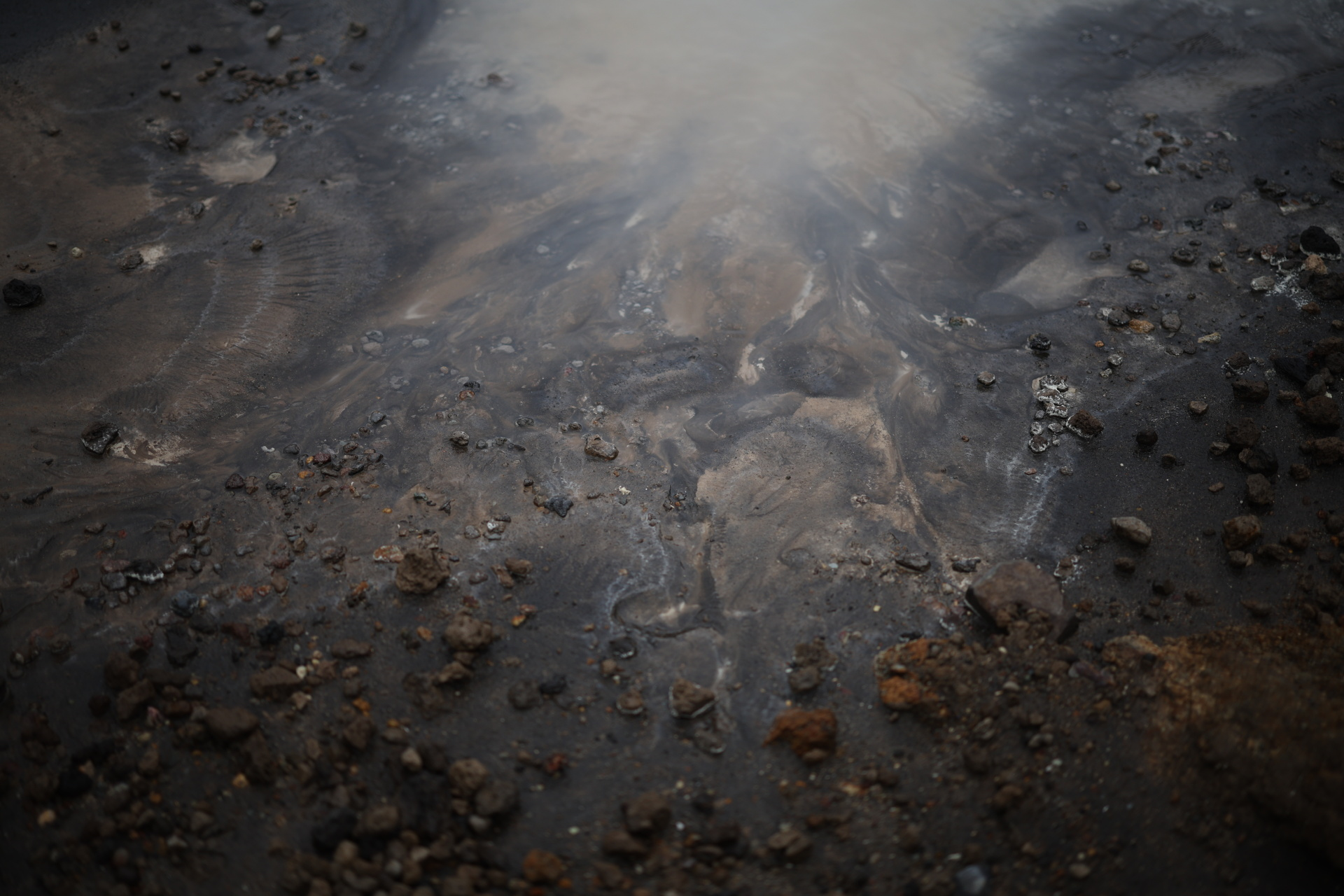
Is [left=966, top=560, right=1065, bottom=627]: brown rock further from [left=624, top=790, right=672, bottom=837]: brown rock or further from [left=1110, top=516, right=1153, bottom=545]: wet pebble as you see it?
[left=624, top=790, right=672, bottom=837]: brown rock

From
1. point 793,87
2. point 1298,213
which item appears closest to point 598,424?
point 793,87

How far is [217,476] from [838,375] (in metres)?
3.52

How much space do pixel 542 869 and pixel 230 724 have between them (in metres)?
1.41

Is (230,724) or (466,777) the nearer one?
(466,777)

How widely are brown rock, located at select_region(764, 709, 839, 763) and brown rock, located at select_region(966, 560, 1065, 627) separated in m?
0.93

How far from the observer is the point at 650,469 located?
4.23 meters

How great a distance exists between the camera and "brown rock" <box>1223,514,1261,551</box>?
3742mm

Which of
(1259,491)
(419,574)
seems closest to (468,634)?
(419,574)

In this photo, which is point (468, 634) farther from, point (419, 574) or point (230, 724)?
point (230, 724)

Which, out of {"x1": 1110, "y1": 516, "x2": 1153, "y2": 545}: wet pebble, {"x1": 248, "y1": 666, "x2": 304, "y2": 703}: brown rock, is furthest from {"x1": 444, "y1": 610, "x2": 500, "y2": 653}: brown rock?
{"x1": 1110, "y1": 516, "x2": 1153, "y2": 545}: wet pebble

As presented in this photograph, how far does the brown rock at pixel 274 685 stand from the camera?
3264 mm

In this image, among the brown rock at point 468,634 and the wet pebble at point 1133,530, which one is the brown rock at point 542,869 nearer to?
the brown rock at point 468,634

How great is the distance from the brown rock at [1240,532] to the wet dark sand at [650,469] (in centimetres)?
12

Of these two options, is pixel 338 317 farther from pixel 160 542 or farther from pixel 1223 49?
pixel 1223 49
